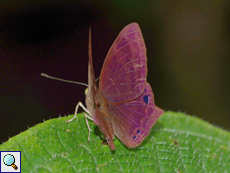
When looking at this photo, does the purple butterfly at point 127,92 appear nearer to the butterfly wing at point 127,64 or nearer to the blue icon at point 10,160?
the butterfly wing at point 127,64

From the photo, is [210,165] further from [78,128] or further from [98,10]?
[98,10]

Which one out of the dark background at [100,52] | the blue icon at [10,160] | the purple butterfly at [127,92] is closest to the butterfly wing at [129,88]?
the purple butterfly at [127,92]

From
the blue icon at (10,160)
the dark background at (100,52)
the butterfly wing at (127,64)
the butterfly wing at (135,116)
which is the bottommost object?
the blue icon at (10,160)

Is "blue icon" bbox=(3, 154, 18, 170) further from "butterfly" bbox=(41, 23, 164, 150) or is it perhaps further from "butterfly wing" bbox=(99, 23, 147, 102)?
"butterfly wing" bbox=(99, 23, 147, 102)

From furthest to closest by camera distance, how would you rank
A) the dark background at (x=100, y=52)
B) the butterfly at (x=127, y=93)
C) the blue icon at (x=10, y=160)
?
the dark background at (x=100, y=52) → the butterfly at (x=127, y=93) → the blue icon at (x=10, y=160)

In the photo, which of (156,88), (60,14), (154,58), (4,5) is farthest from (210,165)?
(4,5)

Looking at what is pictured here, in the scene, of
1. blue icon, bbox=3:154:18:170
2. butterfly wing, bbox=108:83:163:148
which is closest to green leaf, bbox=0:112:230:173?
blue icon, bbox=3:154:18:170
